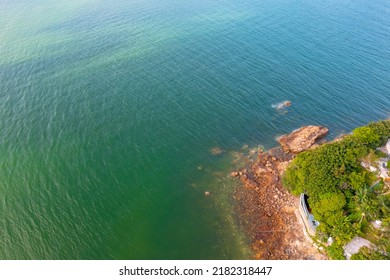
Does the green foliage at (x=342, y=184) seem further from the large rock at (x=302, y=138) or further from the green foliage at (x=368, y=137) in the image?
the large rock at (x=302, y=138)

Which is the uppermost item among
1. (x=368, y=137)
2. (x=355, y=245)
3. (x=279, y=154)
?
(x=368, y=137)

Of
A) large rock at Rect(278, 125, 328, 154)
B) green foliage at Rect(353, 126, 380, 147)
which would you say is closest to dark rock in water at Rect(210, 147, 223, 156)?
large rock at Rect(278, 125, 328, 154)

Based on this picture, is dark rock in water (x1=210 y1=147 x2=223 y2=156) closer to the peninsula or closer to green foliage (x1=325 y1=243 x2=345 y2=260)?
the peninsula

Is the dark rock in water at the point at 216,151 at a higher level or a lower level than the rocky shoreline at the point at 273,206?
higher

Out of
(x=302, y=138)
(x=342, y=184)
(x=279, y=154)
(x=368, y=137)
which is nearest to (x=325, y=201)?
(x=342, y=184)

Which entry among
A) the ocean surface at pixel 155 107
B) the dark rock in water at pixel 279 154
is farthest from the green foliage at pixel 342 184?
the ocean surface at pixel 155 107

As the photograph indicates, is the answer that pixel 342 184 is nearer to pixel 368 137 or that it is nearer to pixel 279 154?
pixel 368 137
